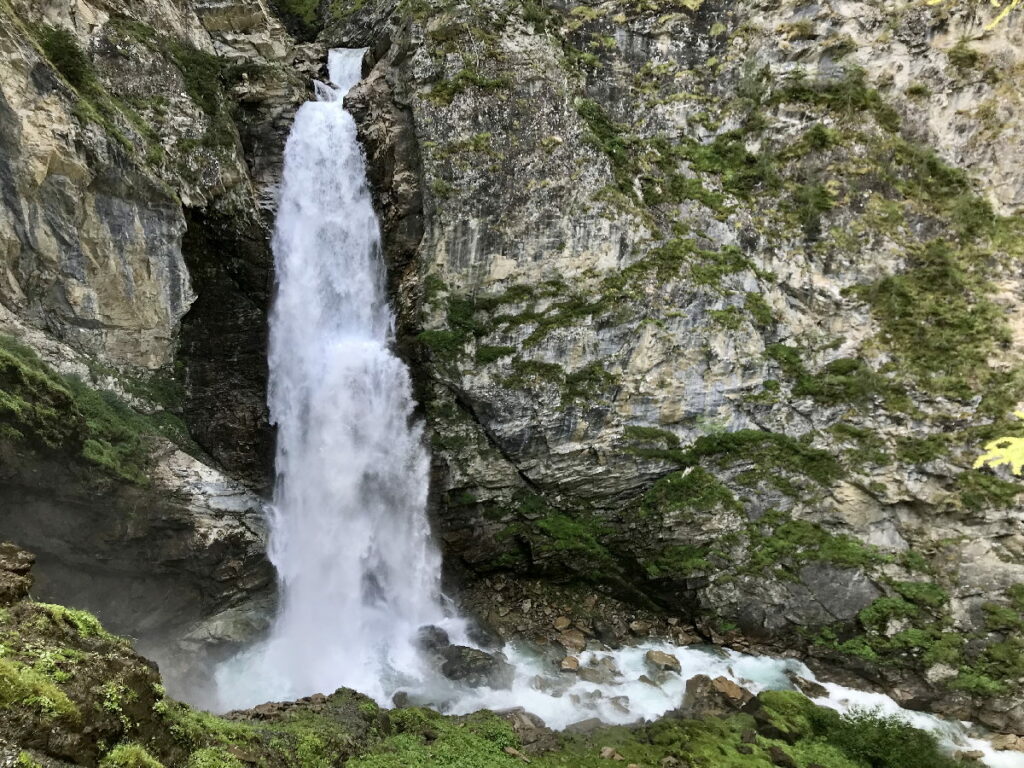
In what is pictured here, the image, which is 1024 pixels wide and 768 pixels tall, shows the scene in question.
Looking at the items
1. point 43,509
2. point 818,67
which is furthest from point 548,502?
point 818,67

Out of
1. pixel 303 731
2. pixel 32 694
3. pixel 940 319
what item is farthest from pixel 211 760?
pixel 940 319

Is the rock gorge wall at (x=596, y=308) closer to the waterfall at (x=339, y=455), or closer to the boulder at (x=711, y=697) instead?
the waterfall at (x=339, y=455)

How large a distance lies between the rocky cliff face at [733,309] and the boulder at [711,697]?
82.0 inches

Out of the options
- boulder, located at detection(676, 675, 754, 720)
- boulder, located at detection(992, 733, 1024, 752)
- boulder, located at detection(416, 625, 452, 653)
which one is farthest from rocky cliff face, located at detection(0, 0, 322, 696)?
boulder, located at detection(992, 733, 1024, 752)

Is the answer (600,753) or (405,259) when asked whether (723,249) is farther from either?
(600,753)

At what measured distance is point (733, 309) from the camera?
1628 centimetres

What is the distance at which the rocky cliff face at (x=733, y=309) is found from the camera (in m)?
14.4

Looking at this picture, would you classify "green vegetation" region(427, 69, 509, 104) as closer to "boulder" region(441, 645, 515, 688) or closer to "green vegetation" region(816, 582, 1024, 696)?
"boulder" region(441, 645, 515, 688)

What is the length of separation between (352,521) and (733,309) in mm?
12976

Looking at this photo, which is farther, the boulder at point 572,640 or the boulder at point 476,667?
the boulder at point 572,640

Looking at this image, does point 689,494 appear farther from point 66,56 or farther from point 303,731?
point 66,56

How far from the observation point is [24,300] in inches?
489

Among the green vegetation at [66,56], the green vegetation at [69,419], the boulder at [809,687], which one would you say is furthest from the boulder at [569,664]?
the green vegetation at [66,56]

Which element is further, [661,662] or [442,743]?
[661,662]
